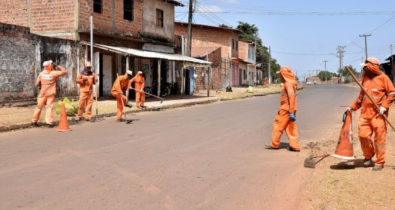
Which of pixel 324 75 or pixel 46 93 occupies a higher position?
pixel 324 75

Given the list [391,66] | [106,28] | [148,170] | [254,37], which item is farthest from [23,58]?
[254,37]

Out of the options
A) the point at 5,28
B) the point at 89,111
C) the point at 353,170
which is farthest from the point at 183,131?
the point at 5,28

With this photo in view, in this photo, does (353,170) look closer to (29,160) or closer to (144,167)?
(144,167)

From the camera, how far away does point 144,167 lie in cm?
643

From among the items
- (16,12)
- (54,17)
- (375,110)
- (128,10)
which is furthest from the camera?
(128,10)

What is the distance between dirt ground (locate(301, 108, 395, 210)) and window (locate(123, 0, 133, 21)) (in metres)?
18.9

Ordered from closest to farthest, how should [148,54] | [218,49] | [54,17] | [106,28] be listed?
[54,17] → [106,28] → [148,54] → [218,49]

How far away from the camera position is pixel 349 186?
17.4 feet

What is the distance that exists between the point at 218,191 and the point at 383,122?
2.69m

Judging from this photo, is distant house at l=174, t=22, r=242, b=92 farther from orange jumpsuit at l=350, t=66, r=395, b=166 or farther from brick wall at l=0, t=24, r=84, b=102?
orange jumpsuit at l=350, t=66, r=395, b=166

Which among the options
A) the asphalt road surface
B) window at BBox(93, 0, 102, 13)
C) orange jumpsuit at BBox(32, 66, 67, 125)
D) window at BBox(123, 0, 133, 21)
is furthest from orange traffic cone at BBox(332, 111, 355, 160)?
window at BBox(123, 0, 133, 21)

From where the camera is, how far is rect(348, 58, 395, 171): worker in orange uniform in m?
6.14

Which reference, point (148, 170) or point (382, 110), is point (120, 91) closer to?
point (148, 170)

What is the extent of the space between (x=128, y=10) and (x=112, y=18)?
6.18 feet
